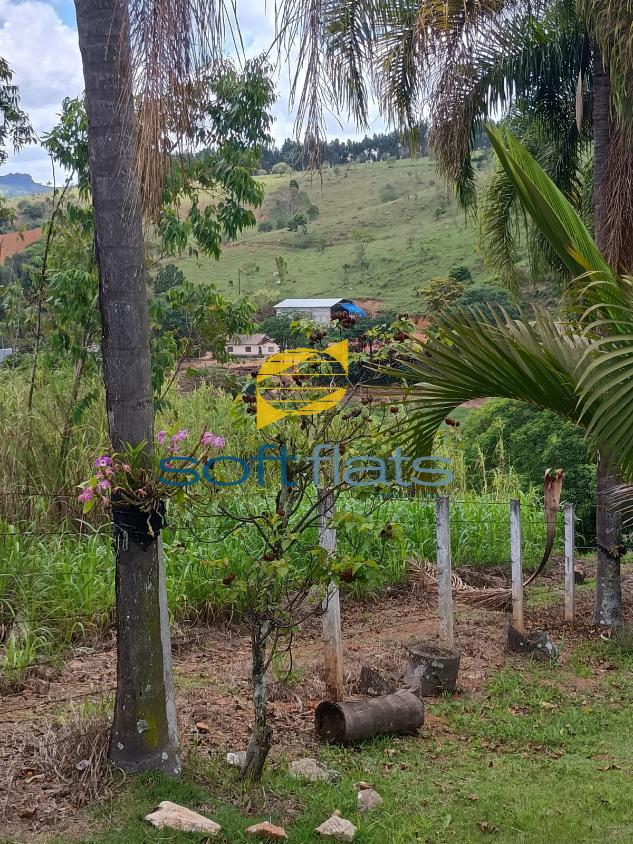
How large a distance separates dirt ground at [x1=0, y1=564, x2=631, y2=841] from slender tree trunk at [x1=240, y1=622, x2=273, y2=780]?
1.67ft

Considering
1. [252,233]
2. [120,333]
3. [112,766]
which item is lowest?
[112,766]

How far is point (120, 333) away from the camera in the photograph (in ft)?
12.9

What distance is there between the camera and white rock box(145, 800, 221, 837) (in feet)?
11.6

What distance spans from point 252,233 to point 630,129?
58.2 metres

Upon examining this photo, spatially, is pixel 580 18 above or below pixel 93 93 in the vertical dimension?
above

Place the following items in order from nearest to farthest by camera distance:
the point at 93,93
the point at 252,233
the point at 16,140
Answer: the point at 93,93 < the point at 16,140 < the point at 252,233

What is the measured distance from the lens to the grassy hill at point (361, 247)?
4731 centimetres

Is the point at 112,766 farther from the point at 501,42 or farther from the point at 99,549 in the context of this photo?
the point at 501,42

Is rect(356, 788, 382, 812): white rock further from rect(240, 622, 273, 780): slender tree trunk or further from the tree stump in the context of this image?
the tree stump

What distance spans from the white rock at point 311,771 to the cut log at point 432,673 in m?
1.38

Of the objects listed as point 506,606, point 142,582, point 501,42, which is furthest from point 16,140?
point 142,582

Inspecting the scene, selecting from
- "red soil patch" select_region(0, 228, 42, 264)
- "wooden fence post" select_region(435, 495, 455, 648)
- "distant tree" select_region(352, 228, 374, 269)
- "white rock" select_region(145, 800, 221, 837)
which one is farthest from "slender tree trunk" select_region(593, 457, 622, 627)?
"distant tree" select_region(352, 228, 374, 269)

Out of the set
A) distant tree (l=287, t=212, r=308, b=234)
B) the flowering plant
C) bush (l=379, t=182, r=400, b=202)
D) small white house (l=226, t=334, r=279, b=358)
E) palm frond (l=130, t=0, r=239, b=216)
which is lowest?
the flowering plant

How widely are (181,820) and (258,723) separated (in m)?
0.58
